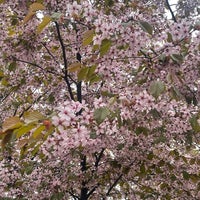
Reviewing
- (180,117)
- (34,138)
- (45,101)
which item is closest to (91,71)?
(34,138)

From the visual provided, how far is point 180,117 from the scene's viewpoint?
4.90 metres

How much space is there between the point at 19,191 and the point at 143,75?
3271 mm

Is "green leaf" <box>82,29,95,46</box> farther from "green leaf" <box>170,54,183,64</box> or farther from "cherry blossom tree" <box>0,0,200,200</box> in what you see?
"green leaf" <box>170,54,183,64</box>

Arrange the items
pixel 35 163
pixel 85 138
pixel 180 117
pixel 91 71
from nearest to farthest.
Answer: pixel 85 138 → pixel 91 71 → pixel 180 117 → pixel 35 163

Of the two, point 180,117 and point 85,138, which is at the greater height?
point 180,117

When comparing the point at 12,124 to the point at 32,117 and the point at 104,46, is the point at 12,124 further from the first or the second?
the point at 104,46

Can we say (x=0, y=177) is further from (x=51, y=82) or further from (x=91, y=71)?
(x=91, y=71)

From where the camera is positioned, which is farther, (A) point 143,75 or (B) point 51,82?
(B) point 51,82

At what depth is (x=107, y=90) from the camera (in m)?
4.61

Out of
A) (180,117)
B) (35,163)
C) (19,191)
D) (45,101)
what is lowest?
(19,191)

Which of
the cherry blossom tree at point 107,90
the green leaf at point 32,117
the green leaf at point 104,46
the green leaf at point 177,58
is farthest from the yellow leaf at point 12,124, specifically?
the green leaf at point 177,58

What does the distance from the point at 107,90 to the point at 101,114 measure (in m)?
1.81

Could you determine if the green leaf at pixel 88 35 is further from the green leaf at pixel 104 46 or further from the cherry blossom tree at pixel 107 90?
the green leaf at pixel 104 46

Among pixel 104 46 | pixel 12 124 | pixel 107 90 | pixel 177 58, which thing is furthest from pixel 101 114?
pixel 107 90
